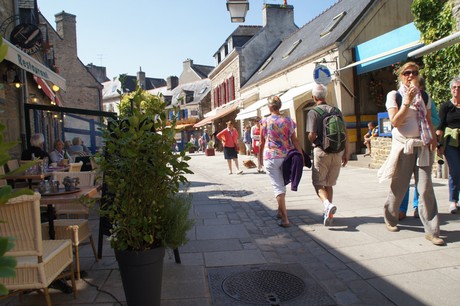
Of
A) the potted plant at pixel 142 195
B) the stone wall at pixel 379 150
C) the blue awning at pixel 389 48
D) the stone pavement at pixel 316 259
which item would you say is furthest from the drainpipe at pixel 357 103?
the potted plant at pixel 142 195

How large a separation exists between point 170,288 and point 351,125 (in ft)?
36.7

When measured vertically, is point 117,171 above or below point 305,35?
below

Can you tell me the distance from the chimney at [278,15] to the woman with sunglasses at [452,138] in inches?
856

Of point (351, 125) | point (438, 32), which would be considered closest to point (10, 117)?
point (438, 32)

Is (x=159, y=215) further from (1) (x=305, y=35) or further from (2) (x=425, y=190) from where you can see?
(1) (x=305, y=35)

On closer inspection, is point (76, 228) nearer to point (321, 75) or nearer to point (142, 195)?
point (142, 195)

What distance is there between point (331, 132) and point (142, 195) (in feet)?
9.12

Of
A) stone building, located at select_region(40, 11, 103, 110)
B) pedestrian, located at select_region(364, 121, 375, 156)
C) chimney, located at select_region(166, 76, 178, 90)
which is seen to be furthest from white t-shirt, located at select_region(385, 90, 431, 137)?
chimney, located at select_region(166, 76, 178, 90)

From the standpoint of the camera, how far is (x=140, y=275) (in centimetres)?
243

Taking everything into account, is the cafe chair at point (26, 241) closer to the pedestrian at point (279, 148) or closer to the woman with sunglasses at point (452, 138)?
the pedestrian at point (279, 148)

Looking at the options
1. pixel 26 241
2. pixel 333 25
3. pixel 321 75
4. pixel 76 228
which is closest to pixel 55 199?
pixel 76 228

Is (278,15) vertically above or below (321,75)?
above

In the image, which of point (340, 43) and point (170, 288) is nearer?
point (170, 288)

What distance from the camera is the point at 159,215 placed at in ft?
8.52
